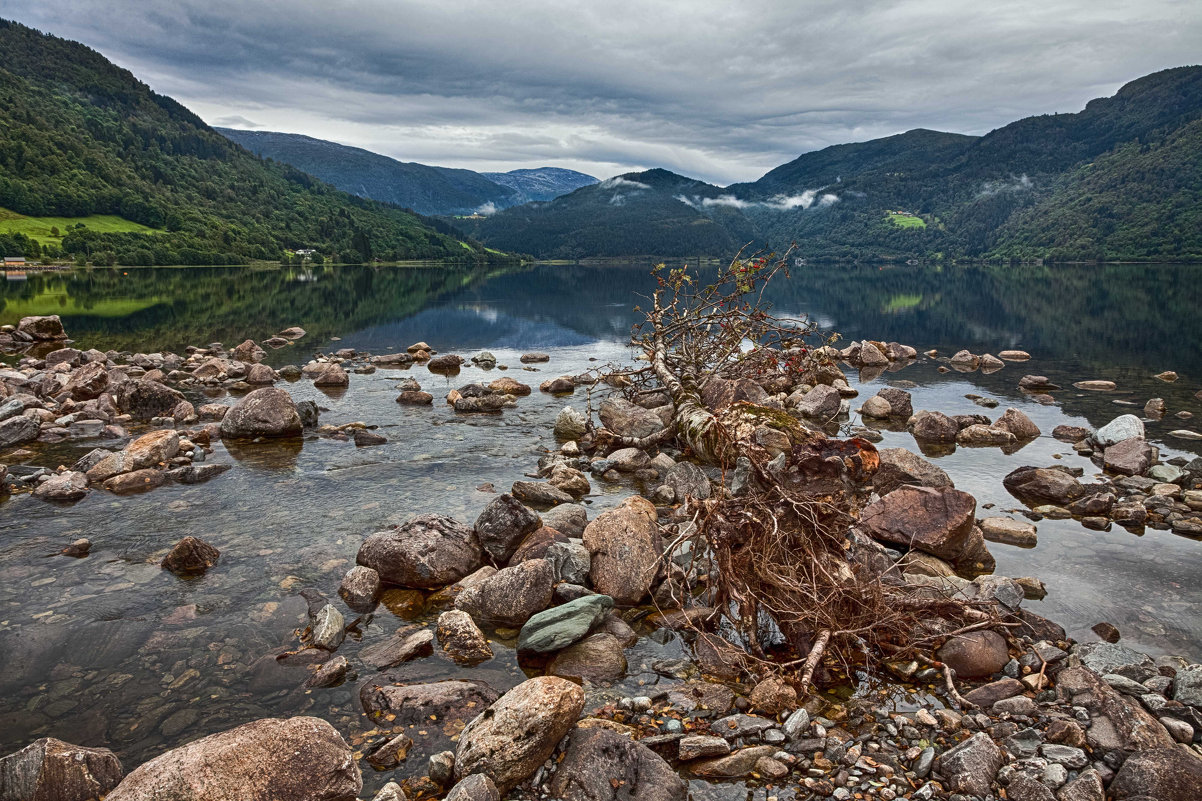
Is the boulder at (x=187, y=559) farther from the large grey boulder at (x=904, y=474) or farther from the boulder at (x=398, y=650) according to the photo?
the large grey boulder at (x=904, y=474)

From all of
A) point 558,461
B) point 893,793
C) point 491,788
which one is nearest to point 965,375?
point 558,461

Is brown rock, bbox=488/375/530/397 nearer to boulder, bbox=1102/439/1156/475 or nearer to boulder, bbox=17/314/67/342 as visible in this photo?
boulder, bbox=1102/439/1156/475

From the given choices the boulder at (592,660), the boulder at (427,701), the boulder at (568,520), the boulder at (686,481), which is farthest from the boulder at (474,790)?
the boulder at (686,481)

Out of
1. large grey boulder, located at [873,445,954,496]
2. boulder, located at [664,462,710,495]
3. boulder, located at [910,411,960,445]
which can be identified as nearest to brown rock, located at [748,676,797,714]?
boulder, located at [664,462,710,495]

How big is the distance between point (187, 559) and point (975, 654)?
1094 cm

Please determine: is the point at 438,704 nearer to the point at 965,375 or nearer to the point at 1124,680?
the point at 1124,680

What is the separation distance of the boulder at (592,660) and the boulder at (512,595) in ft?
3.31

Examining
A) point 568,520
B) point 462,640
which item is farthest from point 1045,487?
point 462,640

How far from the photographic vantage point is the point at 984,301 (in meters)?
72.9

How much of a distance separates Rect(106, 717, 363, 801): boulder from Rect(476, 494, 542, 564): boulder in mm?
4792

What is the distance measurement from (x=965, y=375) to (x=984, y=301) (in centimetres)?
4923

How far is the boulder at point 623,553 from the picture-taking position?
9.67 metres

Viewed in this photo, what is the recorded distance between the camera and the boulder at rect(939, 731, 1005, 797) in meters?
5.92

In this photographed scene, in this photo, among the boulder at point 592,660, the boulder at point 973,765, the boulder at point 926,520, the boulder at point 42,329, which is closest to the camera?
the boulder at point 973,765
